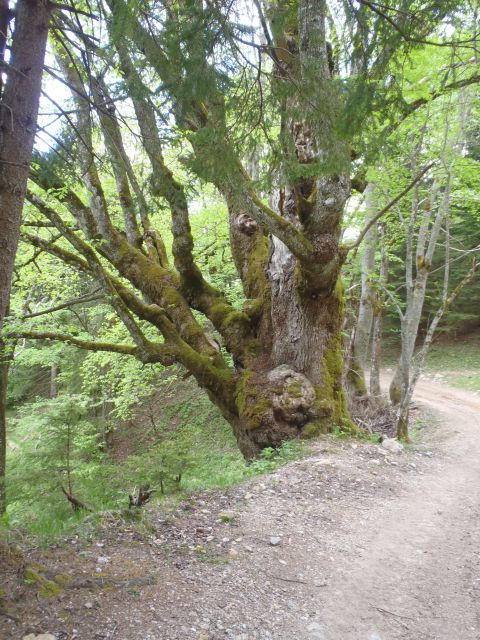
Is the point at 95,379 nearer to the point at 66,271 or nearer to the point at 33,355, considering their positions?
the point at 33,355

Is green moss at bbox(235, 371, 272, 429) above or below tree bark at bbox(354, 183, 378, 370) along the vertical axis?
below

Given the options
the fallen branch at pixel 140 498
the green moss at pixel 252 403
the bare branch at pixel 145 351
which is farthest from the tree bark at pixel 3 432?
the green moss at pixel 252 403

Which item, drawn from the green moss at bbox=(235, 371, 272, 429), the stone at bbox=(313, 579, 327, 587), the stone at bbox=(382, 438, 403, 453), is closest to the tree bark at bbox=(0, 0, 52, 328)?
the stone at bbox=(313, 579, 327, 587)

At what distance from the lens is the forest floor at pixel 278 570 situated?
90.5 inches

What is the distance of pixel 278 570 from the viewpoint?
3.00 metres

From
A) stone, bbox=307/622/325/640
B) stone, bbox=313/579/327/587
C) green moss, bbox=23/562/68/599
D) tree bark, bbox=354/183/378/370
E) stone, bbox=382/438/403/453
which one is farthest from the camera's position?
tree bark, bbox=354/183/378/370

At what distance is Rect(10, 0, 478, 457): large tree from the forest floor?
172 cm

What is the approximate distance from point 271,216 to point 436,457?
458cm

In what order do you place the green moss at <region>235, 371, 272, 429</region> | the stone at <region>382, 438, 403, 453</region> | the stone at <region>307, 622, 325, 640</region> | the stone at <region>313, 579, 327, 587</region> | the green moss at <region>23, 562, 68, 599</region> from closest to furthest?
1. the green moss at <region>23, 562, 68, 599</region>
2. the stone at <region>307, 622, 325, 640</region>
3. the stone at <region>313, 579, 327, 587</region>
4. the green moss at <region>235, 371, 272, 429</region>
5. the stone at <region>382, 438, 403, 453</region>

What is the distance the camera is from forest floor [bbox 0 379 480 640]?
7.54ft

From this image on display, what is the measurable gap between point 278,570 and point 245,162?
4.16m

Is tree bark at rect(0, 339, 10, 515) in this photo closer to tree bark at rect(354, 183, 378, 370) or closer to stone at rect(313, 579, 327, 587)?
stone at rect(313, 579, 327, 587)

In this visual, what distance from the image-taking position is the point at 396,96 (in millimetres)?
3145

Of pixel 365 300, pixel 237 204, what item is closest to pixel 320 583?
pixel 237 204
